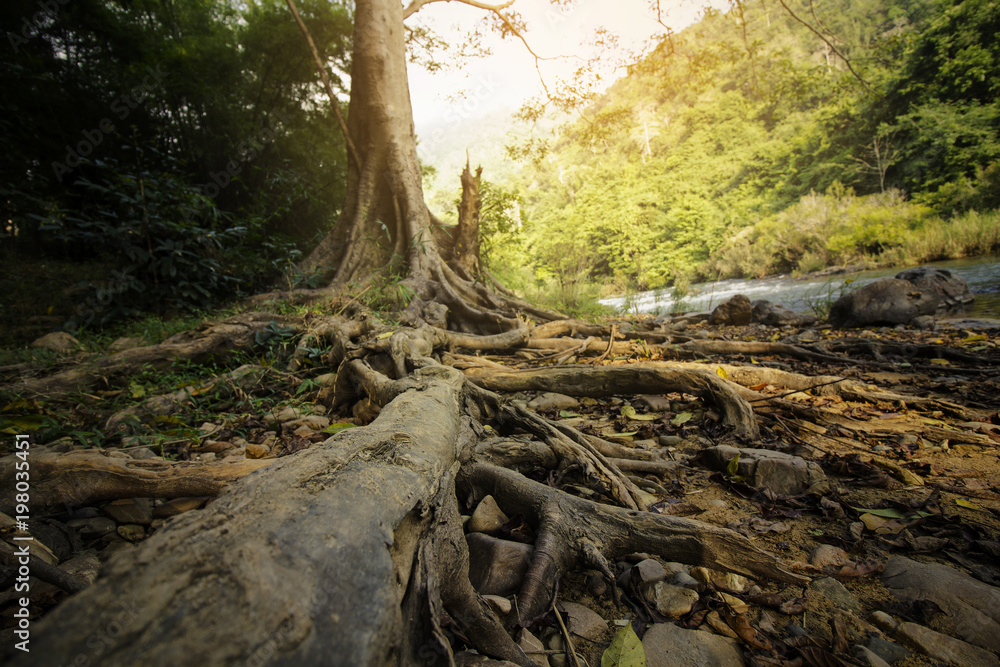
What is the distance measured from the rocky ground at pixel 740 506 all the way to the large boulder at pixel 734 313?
323 centimetres

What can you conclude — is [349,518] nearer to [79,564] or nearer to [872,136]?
[79,564]

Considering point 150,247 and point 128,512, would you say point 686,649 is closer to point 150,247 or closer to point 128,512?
point 128,512

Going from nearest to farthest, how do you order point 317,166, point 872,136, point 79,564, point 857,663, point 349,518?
1. point 349,518
2. point 857,663
3. point 79,564
4. point 317,166
5. point 872,136

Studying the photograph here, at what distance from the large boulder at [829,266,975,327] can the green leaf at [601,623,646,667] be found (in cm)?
621

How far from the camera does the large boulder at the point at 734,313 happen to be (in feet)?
19.7

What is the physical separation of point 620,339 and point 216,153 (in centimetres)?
938

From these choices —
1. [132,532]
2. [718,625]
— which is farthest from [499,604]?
[132,532]

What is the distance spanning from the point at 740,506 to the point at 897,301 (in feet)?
19.5

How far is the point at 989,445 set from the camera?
69.7 inches

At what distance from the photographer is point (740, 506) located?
59.4 inches

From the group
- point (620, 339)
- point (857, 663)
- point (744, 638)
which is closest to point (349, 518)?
point (744, 638)

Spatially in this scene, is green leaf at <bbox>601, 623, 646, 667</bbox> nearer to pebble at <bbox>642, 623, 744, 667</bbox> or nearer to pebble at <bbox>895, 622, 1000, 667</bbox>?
pebble at <bbox>642, 623, 744, 667</bbox>

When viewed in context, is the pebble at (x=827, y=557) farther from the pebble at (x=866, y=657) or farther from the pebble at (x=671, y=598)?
the pebble at (x=671, y=598)

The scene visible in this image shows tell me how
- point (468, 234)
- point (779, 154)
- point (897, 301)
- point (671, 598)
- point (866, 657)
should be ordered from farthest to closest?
1. point (779, 154)
2. point (468, 234)
3. point (897, 301)
4. point (671, 598)
5. point (866, 657)
